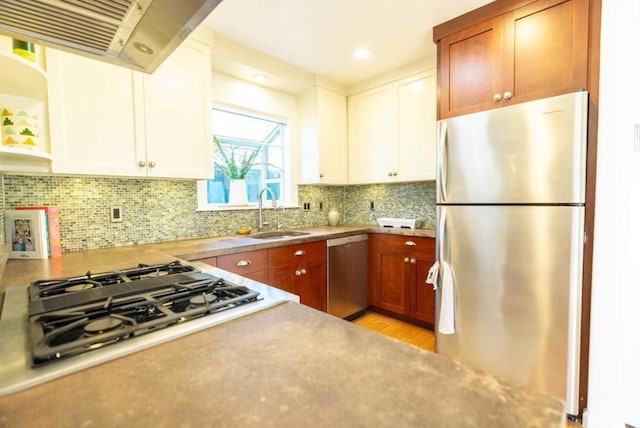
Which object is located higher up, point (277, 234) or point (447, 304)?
point (277, 234)

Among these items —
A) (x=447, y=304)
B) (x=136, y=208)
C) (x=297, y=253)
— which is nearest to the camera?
(x=447, y=304)

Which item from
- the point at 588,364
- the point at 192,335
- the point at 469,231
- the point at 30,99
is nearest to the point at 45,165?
the point at 30,99

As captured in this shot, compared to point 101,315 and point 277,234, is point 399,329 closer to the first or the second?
point 277,234

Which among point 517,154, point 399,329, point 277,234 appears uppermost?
point 517,154

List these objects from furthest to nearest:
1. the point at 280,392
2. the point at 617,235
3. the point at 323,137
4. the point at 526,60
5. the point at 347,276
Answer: the point at 323,137 → the point at 347,276 → the point at 526,60 → the point at 617,235 → the point at 280,392

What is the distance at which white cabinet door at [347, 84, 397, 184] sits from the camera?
2.90m

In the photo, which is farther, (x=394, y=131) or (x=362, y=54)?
(x=394, y=131)

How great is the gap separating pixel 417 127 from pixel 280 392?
104 inches

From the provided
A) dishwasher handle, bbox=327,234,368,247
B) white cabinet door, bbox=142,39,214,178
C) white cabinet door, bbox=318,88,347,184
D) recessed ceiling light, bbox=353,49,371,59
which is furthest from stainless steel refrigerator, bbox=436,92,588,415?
white cabinet door, bbox=142,39,214,178

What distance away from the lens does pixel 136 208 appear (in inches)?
80.3

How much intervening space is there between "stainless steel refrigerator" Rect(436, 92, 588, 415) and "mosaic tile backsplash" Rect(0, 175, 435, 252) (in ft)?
3.49

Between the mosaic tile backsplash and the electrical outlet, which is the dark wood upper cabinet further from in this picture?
the electrical outlet

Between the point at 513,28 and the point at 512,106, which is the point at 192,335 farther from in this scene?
the point at 513,28

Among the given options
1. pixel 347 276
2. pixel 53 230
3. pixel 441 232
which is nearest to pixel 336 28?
pixel 441 232
